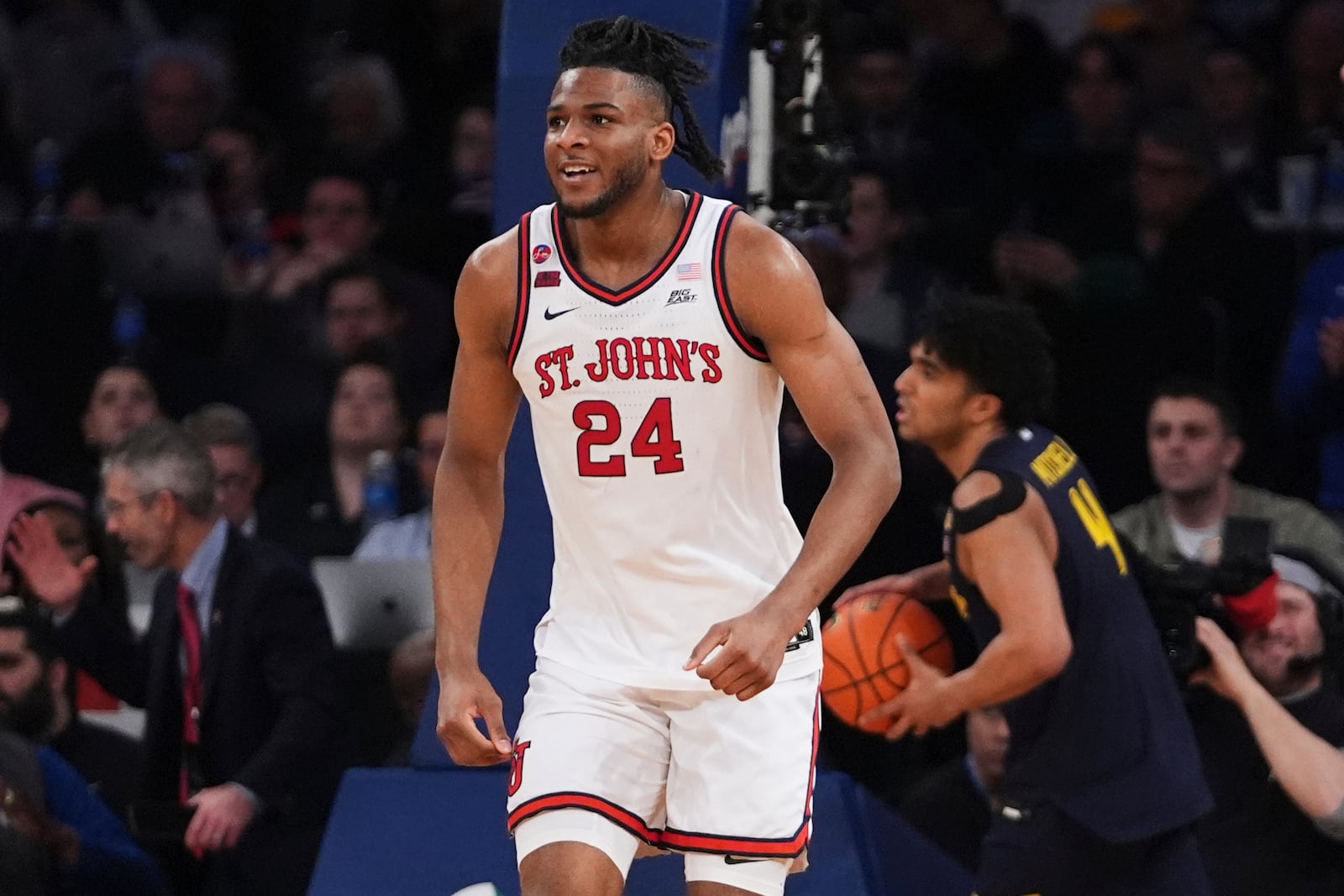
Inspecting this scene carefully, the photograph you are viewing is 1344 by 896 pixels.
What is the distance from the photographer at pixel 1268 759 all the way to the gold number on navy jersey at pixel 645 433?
221 cm

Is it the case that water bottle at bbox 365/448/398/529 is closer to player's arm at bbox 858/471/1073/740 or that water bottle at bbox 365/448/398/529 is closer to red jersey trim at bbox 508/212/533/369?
player's arm at bbox 858/471/1073/740

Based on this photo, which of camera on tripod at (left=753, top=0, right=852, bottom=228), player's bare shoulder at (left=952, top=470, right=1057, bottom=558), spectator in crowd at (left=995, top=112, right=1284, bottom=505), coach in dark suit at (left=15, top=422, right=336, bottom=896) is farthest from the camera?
spectator in crowd at (left=995, top=112, right=1284, bottom=505)

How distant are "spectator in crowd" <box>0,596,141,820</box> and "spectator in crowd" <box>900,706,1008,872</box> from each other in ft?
7.90

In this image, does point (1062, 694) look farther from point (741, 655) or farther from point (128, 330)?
point (128, 330)

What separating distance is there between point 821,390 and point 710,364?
8.2 inches

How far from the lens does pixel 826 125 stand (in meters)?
7.11

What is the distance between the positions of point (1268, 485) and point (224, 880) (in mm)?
3928

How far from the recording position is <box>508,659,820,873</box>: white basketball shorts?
4000 millimetres

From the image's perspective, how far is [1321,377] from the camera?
7.55 meters

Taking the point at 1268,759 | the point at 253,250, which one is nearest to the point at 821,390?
the point at 1268,759

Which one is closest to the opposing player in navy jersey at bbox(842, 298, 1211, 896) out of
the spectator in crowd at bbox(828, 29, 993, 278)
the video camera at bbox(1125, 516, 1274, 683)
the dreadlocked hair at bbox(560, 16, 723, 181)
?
the video camera at bbox(1125, 516, 1274, 683)

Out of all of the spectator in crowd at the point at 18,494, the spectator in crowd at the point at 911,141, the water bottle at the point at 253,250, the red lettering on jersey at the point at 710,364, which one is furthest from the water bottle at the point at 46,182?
the red lettering on jersey at the point at 710,364

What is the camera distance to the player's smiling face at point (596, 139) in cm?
398

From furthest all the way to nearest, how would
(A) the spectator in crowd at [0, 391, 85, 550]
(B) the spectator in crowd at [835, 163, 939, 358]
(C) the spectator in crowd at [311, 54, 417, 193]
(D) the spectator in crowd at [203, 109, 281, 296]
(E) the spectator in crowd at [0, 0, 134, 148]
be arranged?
(E) the spectator in crowd at [0, 0, 134, 148]
(C) the spectator in crowd at [311, 54, 417, 193]
(D) the spectator in crowd at [203, 109, 281, 296]
(B) the spectator in crowd at [835, 163, 939, 358]
(A) the spectator in crowd at [0, 391, 85, 550]
